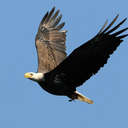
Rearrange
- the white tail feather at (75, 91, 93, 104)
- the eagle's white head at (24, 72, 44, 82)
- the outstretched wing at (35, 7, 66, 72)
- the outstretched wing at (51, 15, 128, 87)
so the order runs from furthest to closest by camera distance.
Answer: the outstretched wing at (35, 7, 66, 72), the white tail feather at (75, 91, 93, 104), the eagle's white head at (24, 72, 44, 82), the outstretched wing at (51, 15, 128, 87)

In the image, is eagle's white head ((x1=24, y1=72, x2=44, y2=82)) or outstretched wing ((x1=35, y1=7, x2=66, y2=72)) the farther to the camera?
outstretched wing ((x1=35, y1=7, x2=66, y2=72))

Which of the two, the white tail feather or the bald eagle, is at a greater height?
the bald eagle

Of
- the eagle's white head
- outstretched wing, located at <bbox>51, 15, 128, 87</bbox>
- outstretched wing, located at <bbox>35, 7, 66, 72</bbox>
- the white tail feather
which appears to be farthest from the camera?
outstretched wing, located at <bbox>35, 7, 66, 72</bbox>

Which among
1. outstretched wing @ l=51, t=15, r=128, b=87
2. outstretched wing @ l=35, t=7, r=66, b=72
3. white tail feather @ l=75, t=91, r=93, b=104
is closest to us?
outstretched wing @ l=51, t=15, r=128, b=87

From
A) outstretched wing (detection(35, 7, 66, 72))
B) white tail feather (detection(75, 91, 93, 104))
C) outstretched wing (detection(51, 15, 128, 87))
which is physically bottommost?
white tail feather (detection(75, 91, 93, 104))

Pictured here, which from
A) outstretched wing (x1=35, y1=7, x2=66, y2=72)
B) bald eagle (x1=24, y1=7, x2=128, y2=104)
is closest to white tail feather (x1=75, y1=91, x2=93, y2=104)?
bald eagle (x1=24, y1=7, x2=128, y2=104)

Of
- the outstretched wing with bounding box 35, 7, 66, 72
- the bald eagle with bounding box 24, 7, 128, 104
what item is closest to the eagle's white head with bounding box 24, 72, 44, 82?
the bald eagle with bounding box 24, 7, 128, 104

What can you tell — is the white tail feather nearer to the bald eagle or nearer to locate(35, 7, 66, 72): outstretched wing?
the bald eagle

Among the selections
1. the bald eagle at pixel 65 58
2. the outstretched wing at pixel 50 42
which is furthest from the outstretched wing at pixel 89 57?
the outstretched wing at pixel 50 42

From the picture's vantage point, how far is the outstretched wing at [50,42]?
14366 mm

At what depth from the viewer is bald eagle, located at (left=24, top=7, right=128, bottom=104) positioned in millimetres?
12062

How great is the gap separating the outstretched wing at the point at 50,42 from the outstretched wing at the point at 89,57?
133 centimetres

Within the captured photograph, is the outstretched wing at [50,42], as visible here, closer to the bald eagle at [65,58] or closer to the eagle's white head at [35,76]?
the bald eagle at [65,58]

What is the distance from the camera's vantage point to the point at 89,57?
12.4 m
